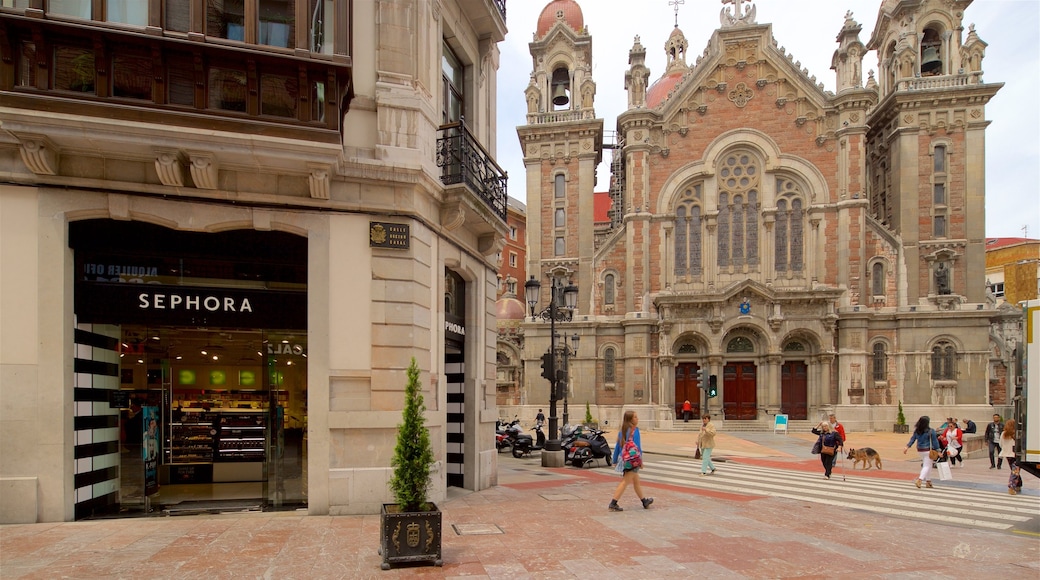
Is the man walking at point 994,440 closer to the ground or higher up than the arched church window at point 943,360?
closer to the ground

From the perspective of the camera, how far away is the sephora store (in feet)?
33.0

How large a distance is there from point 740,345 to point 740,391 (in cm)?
282

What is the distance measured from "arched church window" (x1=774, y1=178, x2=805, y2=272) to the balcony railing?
105 ft

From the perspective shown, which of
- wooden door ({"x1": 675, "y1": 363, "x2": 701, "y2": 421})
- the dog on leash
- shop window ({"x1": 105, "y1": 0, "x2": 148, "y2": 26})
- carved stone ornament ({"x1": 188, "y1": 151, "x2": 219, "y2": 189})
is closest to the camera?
shop window ({"x1": 105, "y1": 0, "x2": 148, "y2": 26})

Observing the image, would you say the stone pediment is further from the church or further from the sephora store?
the sephora store

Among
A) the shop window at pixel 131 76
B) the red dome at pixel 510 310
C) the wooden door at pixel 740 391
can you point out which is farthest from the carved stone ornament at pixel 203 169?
the red dome at pixel 510 310

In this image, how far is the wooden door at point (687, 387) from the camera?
40969 mm

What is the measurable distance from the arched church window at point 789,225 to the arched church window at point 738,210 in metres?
1.44

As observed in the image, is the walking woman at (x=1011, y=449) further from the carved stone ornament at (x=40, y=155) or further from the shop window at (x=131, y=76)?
the carved stone ornament at (x=40, y=155)

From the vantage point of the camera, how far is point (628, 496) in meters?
13.4

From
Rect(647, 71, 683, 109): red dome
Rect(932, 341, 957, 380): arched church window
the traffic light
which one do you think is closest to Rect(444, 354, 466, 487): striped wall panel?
the traffic light

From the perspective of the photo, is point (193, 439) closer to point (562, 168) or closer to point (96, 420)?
point (96, 420)

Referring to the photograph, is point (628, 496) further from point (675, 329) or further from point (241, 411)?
point (675, 329)

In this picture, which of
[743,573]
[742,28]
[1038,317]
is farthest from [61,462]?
[742,28]
